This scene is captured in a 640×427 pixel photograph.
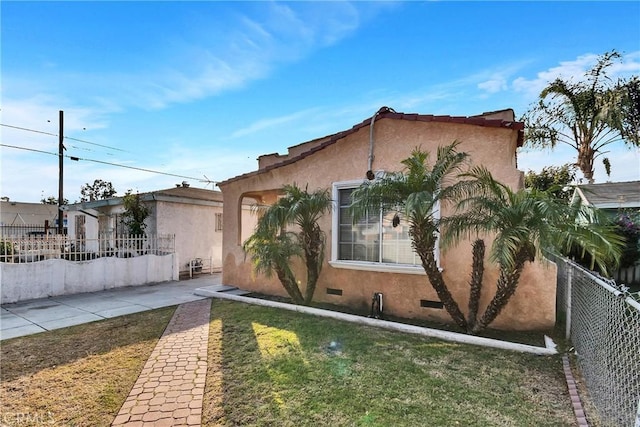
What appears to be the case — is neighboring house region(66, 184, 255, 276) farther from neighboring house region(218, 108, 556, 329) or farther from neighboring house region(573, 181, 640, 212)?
neighboring house region(573, 181, 640, 212)

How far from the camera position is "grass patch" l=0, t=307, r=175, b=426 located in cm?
410

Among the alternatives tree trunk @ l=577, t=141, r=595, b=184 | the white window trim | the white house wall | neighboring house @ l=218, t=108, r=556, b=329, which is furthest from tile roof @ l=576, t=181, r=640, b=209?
the white house wall

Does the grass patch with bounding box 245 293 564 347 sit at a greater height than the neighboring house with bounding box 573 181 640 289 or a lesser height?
lesser

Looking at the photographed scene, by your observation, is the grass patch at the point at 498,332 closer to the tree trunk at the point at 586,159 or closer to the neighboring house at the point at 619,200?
the neighboring house at the point at 619,200

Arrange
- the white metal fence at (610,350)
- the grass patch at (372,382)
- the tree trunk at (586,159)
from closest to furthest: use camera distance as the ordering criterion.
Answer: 1. the white metal fence at (610,350)
2. the grass patch at (372,382)
3. the tree trunk at (586,159)

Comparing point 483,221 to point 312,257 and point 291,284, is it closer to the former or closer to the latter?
point 312,257

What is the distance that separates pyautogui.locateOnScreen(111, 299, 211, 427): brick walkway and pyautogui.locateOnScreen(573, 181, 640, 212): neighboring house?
14.5m

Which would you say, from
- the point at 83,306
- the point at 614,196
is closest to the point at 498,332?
the point at 83,306

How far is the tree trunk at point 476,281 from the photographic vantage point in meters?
6.71

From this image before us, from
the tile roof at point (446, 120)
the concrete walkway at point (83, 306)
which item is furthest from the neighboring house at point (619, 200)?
the concrete walkway at point (83, 306)

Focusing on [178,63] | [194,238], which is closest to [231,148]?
[194,238]

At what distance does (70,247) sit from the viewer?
13.3m

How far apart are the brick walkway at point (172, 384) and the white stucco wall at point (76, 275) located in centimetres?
656

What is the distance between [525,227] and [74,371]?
785cm
